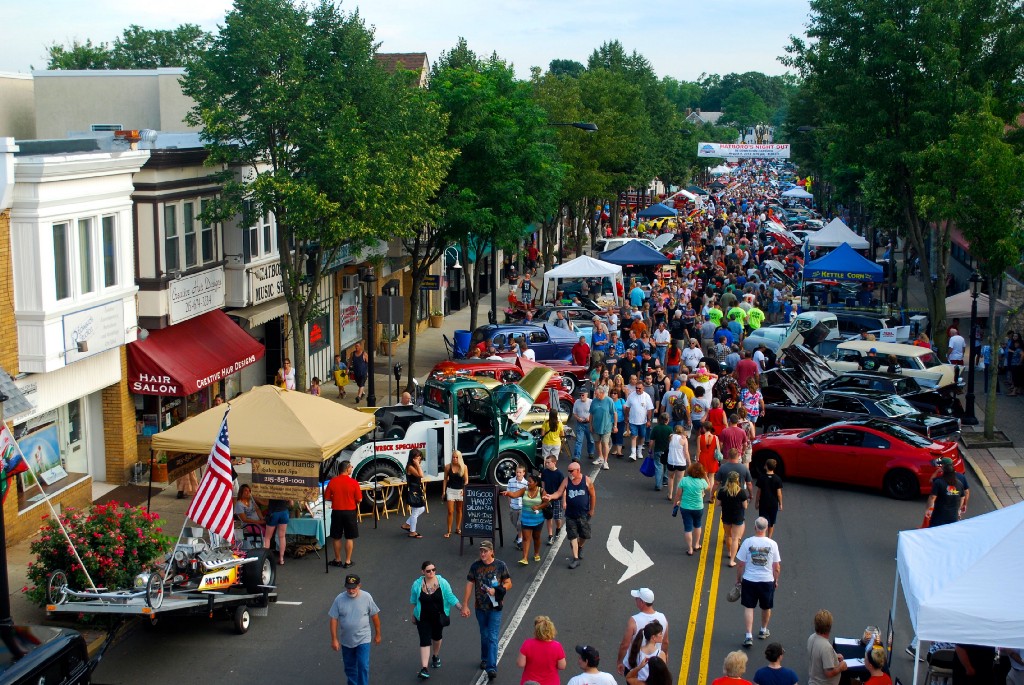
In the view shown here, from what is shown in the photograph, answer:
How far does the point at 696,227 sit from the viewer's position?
2643 inches

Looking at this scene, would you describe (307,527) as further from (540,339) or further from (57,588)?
(540,339)

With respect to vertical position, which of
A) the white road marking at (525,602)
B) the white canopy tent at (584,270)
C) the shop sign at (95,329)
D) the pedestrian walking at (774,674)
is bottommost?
the white road marking at (525,602)

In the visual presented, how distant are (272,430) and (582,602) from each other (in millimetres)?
5139

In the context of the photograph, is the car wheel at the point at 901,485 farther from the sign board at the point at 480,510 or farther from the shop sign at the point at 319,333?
the shop sign at the point at 319,333

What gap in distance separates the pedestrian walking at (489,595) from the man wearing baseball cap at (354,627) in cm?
115

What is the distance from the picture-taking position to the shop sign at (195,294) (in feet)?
71.2

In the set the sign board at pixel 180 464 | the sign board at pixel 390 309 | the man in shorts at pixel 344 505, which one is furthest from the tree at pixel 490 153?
the man in shorts at pixel 344 505

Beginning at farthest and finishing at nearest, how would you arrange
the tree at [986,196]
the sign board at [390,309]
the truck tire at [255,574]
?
the sign board at [390,309] → the tree at [986,196] → the truck tire at [255,574]

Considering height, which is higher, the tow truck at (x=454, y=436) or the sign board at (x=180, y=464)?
the tow truck at (x=454, y=436)

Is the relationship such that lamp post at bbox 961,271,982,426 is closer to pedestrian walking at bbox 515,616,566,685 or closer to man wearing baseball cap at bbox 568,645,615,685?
pedestrian walking at bbox 515,616,566,685

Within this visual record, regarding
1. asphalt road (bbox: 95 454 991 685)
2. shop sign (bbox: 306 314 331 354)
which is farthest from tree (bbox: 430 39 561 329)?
asphalt road (bbox: 95 454 991 685)

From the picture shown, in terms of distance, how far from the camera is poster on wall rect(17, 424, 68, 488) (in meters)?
18.2

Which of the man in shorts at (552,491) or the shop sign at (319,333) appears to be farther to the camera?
the shop sign at (319,333)

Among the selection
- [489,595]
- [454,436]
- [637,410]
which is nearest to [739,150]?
[637,410]
